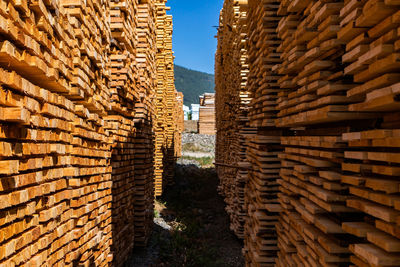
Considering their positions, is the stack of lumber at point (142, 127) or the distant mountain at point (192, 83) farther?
the distant mountain at point (192, 83)

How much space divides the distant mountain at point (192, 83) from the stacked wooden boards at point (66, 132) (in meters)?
77.2

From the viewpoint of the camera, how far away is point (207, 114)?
27531 millimetres

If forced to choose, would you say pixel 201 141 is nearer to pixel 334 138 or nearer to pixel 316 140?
pixel 316 140

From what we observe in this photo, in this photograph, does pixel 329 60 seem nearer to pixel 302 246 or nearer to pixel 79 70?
pixel 302 246

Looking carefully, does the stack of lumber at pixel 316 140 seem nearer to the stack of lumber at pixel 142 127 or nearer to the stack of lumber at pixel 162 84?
the stack of lumber at pixel 142 127

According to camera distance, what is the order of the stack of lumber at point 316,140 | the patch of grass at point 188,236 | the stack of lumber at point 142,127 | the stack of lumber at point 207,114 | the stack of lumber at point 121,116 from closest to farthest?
the stack of lumber at point 316,140
the stack of lumber at point 121,116
the stack of lumber at point 142,127
the patch of grass at point 188,236
the stack of lumber at point 207,114

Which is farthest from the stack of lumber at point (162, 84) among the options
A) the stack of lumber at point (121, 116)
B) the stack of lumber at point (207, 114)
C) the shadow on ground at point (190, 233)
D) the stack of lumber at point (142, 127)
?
the stack of lumber at point (207, 114)

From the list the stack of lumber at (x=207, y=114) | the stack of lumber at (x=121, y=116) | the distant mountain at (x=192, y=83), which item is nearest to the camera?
the stack of lumber at (x=121, y=116)

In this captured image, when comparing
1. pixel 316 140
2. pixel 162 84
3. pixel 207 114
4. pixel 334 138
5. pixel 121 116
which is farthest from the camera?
pixel 207 114

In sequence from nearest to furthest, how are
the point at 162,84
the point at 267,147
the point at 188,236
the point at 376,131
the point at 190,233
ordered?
the point at 376,131, the point at 267,147, the point at 188,236, the point at 190,233, the point at 162,84

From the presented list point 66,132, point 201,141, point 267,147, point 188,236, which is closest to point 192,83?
point 201,141

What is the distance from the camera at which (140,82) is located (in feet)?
19.9

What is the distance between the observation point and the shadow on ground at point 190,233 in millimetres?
6848

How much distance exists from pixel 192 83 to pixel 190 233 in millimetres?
85921
